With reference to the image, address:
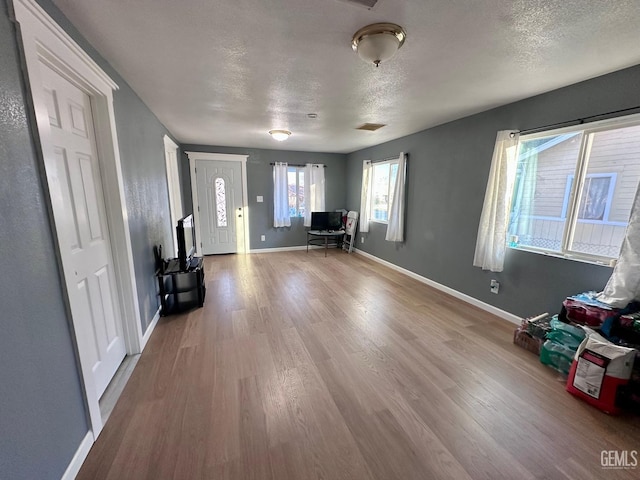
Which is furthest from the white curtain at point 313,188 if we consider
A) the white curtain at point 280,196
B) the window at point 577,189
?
the window at point 577,189

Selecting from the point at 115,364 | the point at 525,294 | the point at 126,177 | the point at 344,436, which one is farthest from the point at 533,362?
the point at 126,177

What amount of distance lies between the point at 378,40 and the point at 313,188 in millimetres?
4494

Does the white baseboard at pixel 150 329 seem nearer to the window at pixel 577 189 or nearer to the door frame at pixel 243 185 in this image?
the door frame at pixel 243 185

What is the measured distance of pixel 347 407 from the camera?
5.46 feet

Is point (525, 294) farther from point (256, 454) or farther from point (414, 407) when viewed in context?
point (256, 454)

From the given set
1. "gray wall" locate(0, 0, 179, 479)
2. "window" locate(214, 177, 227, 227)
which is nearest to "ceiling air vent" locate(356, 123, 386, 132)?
"gray wall" locate(0, 0, 179, 479)

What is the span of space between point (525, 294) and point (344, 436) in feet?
7.79

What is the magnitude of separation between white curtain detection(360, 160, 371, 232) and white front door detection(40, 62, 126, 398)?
435cm

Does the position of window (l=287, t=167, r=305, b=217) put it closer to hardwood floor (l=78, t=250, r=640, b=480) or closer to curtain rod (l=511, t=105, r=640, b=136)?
hardwood floor (l=78, t=250, r=640, b=480)

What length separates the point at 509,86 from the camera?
2.25 m

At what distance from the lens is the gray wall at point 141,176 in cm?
205

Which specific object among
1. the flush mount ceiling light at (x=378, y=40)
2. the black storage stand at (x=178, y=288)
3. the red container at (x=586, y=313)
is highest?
the flush mount ceiling light at (x=378, y=40)

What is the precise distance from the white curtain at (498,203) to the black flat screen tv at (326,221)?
3.29m

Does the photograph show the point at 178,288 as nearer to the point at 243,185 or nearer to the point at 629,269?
the point at 243,185
